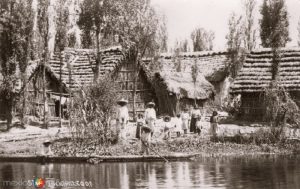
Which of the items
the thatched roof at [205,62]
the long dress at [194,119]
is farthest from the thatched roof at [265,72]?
the thatched roof at [205,62]

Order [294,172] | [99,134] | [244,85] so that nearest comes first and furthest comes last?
[294,172] < [99,134] < [244,85]

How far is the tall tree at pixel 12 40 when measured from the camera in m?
32.7

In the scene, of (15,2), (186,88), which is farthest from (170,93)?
(15,2)

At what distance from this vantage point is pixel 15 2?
3325 cm

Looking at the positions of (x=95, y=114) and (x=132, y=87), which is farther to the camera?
(x=132, y=87)

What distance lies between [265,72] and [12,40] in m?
14.4

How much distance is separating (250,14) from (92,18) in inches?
771

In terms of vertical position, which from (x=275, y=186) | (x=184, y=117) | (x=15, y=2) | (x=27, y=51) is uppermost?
(x=15, y=2)

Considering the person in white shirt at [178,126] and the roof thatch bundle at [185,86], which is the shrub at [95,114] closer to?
the person in white shirt at [178,126]

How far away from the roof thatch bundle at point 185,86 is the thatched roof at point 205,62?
18.8 feet

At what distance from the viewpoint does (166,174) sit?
17.5 metres

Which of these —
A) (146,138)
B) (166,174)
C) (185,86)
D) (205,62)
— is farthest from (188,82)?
(166,174)

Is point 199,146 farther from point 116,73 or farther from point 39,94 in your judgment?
point 39,94

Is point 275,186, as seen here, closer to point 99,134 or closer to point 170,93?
point 99,134
